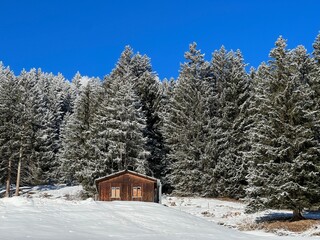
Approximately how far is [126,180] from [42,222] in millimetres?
21207

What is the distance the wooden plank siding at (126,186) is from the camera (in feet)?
135

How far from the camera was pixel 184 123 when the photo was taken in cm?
5366

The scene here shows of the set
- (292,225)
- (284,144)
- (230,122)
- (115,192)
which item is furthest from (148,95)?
(292,225)

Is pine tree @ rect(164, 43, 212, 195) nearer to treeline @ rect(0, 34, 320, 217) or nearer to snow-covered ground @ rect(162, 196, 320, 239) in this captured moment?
treeline @ rect(0, 34, 320, 217)

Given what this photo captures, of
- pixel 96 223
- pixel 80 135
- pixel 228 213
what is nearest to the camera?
pixel 96 223

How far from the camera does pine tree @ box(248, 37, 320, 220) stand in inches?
1265

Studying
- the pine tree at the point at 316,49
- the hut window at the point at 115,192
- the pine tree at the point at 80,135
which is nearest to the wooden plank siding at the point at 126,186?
the hut window at the point at 115,192

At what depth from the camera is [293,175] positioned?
106 feet

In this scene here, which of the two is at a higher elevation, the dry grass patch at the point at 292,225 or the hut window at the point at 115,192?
the hut window at the point at 115,192

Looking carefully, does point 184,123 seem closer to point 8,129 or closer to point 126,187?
point 126,187

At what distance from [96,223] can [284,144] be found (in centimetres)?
1700

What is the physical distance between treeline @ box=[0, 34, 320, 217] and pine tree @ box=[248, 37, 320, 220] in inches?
3.7

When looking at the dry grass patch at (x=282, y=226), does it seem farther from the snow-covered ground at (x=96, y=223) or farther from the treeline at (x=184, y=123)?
the snow-covered ground at (x=96, y=223)

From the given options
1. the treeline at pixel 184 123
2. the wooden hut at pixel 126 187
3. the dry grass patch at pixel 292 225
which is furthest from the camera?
the wooden hut at pixel 126 187
